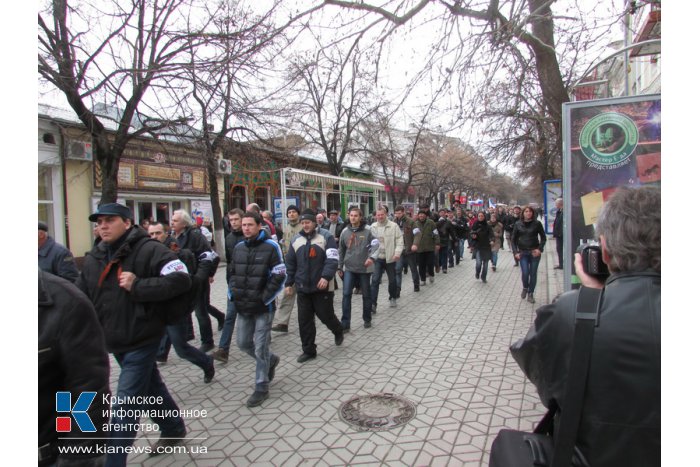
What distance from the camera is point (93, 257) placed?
2.91 metres

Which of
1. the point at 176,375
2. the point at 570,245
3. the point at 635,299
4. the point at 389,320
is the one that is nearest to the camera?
the point at 635,299

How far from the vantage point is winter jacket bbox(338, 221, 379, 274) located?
631cm

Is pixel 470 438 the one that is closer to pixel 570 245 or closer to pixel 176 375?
pixel 570 245

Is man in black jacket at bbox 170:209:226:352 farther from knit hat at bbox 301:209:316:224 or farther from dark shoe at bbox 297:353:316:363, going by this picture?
dark shoe at bbox 297:353:316:363

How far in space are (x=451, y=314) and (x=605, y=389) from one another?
595 centimetres

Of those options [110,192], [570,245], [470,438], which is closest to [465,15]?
[570,245]

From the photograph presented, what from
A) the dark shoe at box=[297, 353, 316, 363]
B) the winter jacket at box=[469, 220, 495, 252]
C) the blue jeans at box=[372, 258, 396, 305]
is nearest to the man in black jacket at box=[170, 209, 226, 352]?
the dark shoe at box=[297, 353, 316, 363]

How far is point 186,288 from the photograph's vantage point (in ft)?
9.73

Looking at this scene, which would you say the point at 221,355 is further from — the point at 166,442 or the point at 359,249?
the point at 359,249

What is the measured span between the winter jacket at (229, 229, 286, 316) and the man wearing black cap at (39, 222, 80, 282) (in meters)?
1.85

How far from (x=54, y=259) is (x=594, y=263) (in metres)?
5.11

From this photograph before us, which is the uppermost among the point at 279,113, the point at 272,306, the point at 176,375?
the point at 279,113

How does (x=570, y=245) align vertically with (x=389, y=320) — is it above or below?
above

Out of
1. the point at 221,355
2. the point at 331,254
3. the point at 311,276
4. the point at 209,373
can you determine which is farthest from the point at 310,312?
the point at 209,373
